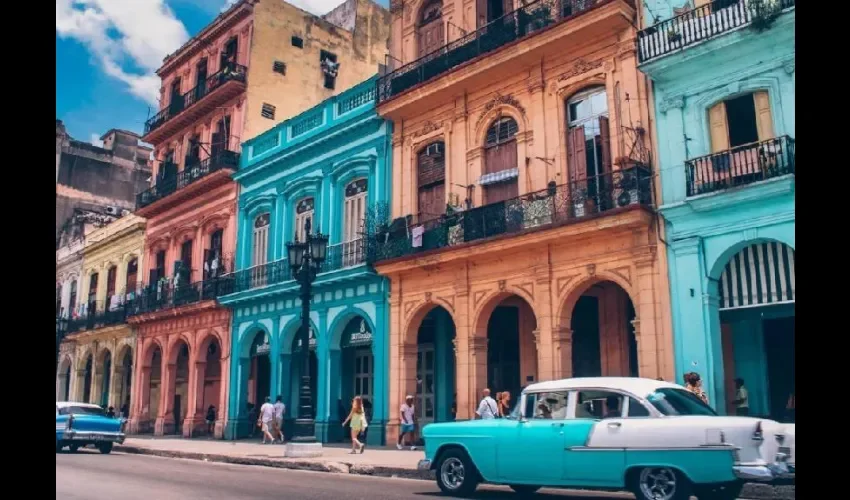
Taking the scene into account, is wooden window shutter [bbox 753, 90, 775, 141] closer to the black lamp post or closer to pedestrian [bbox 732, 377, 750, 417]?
pedestrian [bbox 732, 377, 750, 417]

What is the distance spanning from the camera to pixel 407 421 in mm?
16328

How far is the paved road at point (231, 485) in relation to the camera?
8.70 m

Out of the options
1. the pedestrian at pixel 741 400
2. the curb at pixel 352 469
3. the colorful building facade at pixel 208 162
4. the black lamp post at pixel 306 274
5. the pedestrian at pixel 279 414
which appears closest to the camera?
the curb at pixel 352 469

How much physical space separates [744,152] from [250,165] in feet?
52.1

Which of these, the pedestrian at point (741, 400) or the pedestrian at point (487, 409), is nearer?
the pedestrian at point (741, 400)

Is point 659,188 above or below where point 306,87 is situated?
below

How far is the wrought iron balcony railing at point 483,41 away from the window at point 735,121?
310 centimetres

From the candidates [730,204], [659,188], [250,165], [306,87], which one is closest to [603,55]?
Answer: [659,188]

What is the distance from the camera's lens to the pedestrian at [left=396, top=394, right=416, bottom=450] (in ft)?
53.3

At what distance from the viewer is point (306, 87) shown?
27.5m

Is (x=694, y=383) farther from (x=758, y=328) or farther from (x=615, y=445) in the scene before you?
(x=615, y=445)

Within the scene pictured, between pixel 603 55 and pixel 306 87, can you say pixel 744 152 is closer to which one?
pixel 603 55

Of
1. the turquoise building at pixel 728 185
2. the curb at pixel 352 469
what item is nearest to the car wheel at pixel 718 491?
the curb at pixel 352 469

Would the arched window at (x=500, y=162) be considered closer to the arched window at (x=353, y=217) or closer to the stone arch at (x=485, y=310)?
the stone arch at (x=485, y=310)
